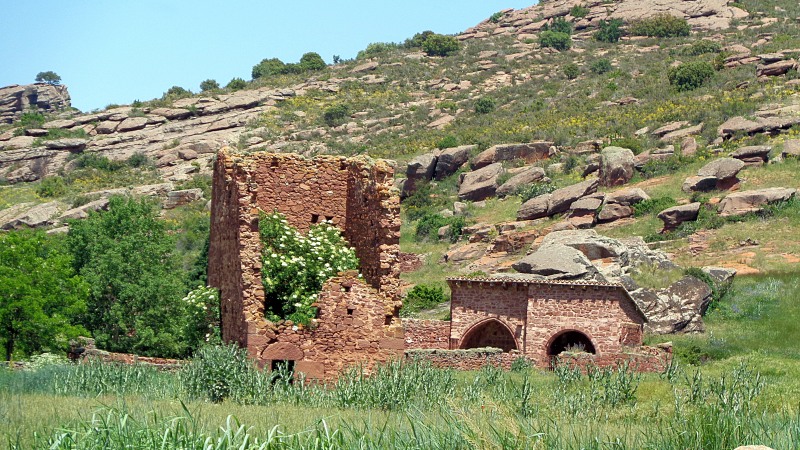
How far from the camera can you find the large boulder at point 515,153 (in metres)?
66.6

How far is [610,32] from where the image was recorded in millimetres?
107875

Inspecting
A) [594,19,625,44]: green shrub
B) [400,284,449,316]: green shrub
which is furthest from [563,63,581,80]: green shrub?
[400,284,449,316]: green shrub

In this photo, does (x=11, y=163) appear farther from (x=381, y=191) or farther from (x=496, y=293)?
(x=381, y=191)

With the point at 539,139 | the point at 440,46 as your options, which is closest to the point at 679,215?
the point at 539,139

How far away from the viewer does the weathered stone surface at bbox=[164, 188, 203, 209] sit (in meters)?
70.1

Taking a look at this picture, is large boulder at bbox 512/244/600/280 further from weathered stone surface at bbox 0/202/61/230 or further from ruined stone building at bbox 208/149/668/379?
weathered stone surface at bbox 0/202/61/230

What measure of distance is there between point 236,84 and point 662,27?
4063 cm

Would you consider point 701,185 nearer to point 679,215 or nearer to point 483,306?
point 679,215

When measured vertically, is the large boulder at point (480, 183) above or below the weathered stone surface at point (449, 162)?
below

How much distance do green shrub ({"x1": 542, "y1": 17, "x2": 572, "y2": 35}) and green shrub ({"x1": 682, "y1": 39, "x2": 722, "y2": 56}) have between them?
22.2 meters

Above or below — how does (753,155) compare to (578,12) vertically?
below

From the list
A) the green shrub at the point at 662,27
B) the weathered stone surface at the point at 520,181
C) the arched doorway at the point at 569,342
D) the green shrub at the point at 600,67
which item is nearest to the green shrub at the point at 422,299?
the arched doorway at the point at 569,342

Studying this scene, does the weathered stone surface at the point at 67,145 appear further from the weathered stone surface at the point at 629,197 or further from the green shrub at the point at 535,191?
the weathered stone surface at the point at 629,197

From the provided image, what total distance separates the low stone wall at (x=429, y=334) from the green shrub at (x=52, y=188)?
48.2m
